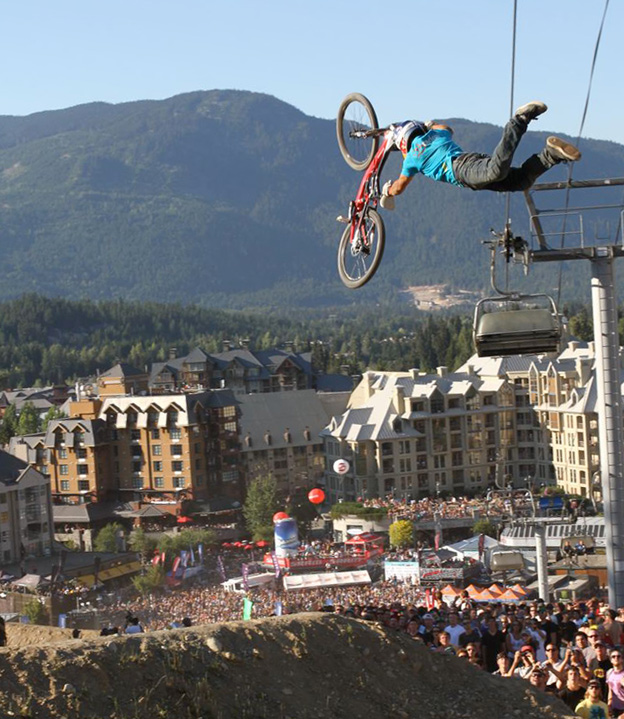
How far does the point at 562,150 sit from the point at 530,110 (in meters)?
0.69

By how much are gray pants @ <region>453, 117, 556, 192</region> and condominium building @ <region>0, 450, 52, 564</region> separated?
62.9 m

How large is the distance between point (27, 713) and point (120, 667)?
3.98 feet

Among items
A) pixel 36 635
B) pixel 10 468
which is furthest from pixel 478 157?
pixel 10 468

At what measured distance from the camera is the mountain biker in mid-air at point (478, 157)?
38.9 feet

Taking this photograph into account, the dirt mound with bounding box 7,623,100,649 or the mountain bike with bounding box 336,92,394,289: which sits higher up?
the mountain bike with bounding box 336,92,394,289

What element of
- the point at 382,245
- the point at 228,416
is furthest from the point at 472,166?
the point at 228,416

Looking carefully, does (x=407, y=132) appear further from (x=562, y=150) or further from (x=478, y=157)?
(x=562, y=150)

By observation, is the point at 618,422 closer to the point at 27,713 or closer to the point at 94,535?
the point at 27,713

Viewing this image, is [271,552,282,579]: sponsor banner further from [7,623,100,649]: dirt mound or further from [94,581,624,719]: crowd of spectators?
[7,623,100,649]: dirt mound

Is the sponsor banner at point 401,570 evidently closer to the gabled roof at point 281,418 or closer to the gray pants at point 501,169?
the gabled roof at point 281,418

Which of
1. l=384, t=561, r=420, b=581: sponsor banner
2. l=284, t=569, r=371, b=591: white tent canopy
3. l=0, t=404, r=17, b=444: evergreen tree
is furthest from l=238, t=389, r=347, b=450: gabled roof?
l=384, t=561, r=420, b=581: sponsor banner

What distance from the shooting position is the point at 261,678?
560 inches

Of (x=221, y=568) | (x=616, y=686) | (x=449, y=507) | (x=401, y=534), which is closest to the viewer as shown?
(x=616, y=686)

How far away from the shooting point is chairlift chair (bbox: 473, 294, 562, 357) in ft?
56.7
